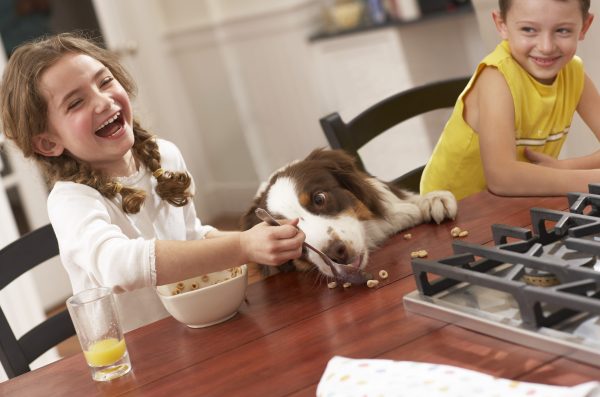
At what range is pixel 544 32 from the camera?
191cm

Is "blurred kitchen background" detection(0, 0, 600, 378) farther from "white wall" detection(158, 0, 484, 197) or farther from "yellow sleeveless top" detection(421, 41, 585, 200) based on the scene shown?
"yellow sleeveless top" detection(421, 41, 585, 200)

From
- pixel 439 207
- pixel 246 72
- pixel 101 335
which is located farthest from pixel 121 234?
pixel 246 72

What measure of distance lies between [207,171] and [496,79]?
4066mm

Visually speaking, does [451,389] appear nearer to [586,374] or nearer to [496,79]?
[586,374]

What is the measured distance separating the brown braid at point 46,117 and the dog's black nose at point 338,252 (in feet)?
1.66

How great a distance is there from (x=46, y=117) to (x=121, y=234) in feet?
1.21

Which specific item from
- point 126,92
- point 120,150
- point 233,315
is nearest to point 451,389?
point 233,315

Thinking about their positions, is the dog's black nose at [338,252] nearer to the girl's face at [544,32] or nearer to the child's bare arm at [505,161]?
the child's bare arm at [505,161]

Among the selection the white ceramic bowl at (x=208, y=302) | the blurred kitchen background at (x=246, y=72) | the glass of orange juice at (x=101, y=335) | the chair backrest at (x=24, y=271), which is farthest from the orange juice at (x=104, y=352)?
the blurred kitchen background at (x=246, y=72)

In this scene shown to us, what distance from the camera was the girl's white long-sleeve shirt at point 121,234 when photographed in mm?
1499

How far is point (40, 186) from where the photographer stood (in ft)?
15.4

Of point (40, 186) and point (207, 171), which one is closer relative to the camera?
point (40, 186)

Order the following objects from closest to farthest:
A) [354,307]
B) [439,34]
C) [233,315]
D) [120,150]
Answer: [354,307] → [233,315] → [120,150] → [439,34]

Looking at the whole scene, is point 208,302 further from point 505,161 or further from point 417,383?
point 505,161
